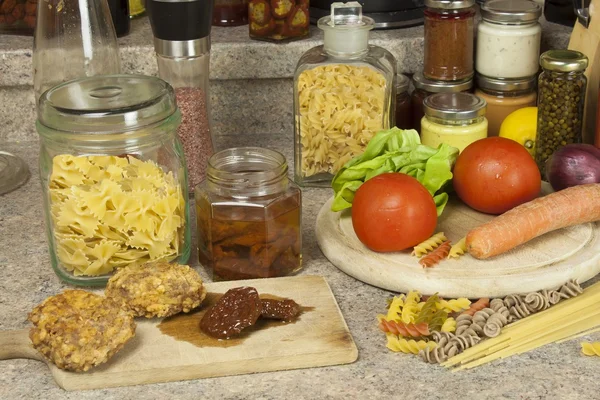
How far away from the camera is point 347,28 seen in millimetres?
1742

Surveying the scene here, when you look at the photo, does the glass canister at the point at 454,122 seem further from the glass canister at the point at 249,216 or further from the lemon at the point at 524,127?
the glass canister at the point at 249,216

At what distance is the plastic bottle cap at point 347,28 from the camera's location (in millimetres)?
1747

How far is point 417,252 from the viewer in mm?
1514

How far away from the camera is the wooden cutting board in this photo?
1.29 metres

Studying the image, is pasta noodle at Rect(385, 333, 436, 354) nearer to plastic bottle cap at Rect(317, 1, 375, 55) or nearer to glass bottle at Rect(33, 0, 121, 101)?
plastic bottle cap at Rect(317, 1, 375, 55)

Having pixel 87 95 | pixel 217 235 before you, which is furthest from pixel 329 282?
pixel 87 95

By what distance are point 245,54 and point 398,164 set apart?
52cm

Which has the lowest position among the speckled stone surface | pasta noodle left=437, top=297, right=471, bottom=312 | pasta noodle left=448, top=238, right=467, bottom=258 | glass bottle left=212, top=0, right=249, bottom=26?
the speckled stone surface

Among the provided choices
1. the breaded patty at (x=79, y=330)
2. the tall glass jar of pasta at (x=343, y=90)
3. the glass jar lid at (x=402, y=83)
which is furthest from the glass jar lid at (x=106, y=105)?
the glass jar lid at (x=402, y=83)

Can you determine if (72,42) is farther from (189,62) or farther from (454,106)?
(454,106)

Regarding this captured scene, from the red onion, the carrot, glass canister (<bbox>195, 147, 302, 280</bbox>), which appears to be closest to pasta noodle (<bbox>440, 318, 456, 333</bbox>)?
the carrot

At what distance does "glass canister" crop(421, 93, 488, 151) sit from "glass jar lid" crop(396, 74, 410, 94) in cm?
15

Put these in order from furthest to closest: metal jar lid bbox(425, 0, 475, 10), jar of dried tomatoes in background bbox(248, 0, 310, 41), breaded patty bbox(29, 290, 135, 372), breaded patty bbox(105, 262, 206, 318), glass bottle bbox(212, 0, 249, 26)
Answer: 1. glass bottle bbox(212, 0, 249, 26)
2. jar of dried tomatoes in background bbox(248, 0, 310, 41)
3. metal jar lid bbox(425, 0, 475, 10)
4. breaded patty bbox(105, 262, 206, 318)
5. breaded patty bbox(29, 290, 135, 372)

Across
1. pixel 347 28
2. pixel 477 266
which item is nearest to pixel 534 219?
pixel 477 266
